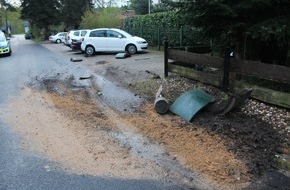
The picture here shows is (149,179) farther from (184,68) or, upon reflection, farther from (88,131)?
(184,68)

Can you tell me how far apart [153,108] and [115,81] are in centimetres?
406

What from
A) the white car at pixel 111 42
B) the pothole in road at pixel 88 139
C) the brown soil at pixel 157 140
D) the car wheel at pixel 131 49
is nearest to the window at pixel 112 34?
the white car at pixel 111 42

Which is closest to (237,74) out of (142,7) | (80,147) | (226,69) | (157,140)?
(226,69)

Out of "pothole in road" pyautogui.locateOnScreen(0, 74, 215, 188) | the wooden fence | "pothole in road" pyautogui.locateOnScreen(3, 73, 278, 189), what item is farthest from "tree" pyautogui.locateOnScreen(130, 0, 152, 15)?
"pothole in road" pyautogui.locateOnScreen(3, 73, 278, 189)

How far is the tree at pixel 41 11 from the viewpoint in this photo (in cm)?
5000

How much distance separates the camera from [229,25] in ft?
24.9

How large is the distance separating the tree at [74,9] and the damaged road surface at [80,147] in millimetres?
43339

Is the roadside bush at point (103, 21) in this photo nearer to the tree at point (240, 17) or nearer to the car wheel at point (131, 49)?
the car wheel at point (131, 49)

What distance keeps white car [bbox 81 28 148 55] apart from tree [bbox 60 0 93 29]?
104ft

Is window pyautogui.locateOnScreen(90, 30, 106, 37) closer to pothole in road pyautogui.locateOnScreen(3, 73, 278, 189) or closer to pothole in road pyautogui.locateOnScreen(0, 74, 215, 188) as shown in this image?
pothole in road pyautogui.locateOnScreen(0, 74, 215, 188)

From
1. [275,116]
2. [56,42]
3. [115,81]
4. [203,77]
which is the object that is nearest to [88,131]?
[275,116]

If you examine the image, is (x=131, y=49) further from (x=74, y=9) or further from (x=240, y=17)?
(x=74, y=9)

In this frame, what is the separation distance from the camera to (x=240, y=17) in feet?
24.7

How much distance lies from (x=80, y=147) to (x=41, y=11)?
4876 centimetres
